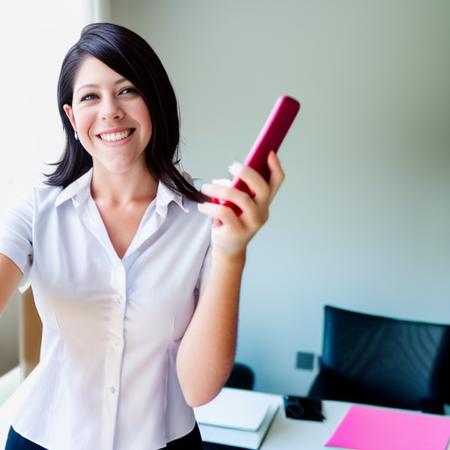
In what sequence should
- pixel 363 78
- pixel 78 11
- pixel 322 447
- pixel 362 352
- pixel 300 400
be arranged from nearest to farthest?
pixel 322 447 → pixel 300 400 → pixel 78 11 → pixel 362 352 → pixel 363 78

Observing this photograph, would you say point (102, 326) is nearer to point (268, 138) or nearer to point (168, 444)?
point (168, 444)

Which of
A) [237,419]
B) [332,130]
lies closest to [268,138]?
[237,419]

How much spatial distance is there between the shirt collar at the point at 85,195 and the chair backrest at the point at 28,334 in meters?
0.80

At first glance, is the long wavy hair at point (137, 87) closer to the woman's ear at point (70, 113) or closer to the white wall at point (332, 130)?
the woman's ear at point (70, 113)

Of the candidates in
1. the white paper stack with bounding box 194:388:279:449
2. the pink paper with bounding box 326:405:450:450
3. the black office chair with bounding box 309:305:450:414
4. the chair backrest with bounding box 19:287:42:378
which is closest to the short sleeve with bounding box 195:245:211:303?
the white paper stack with bounding box 194:388:279:449

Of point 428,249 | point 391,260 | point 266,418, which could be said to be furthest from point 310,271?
point 266,418

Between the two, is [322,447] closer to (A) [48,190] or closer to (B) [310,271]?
(A) [48,190]

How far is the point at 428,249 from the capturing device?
2770 mm

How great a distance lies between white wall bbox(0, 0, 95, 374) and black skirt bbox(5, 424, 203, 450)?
107cm

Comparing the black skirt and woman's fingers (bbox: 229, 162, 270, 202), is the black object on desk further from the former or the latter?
woman's fingers (bbox: 229, 162, 270, 202)

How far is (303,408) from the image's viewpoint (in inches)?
62.1

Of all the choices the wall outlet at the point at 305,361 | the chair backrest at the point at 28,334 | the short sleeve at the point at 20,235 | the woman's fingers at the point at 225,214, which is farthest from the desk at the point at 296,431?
the wall outlet at the point at 305,361

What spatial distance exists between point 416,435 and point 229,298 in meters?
0.96

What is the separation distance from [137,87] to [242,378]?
7.27 ft
